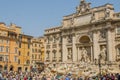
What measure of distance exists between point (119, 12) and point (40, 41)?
35.4m

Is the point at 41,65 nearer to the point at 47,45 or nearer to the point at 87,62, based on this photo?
the point at 47,45

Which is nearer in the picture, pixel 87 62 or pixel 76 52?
pixel 87 62

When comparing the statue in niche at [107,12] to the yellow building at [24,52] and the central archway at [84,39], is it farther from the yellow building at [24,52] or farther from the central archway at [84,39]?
the yellow building at [24,52]

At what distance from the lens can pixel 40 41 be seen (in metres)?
73.0

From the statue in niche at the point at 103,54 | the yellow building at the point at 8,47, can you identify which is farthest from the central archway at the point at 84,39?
the yellow building at the point at 8,47

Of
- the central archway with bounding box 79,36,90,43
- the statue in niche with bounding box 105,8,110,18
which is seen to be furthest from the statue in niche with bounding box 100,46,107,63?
the statue in niche with bounding box 105,8,110,18

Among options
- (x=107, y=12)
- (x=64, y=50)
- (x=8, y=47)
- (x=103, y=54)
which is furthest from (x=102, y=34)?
(x=8, y=47)

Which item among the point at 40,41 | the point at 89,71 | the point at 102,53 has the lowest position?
the point at 89,71

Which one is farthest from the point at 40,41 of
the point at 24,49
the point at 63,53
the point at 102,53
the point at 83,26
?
the point at 102,53

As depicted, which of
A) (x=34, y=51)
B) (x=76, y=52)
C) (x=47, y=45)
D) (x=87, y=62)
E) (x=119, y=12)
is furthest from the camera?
(x=34, y=51)

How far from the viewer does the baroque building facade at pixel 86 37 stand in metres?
42.7

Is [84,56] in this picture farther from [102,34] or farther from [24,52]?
[24,52]

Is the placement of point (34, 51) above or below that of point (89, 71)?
above

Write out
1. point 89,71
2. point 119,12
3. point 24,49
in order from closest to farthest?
point 89,71 < point 119,12 < point 24,49
